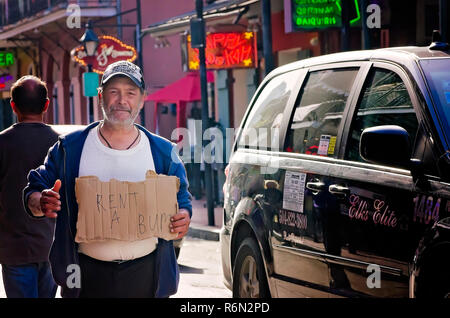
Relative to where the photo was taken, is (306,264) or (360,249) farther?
(306,264)

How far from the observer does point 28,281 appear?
6277 mm

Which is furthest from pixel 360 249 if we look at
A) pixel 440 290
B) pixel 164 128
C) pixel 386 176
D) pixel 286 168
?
pixel 164 128

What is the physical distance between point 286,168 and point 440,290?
2.03 metres

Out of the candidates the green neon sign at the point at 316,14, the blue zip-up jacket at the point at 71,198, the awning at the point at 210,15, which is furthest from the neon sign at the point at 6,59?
the blue zip-up jacket at the point at 71,198

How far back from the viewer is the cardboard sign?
15.2 feet

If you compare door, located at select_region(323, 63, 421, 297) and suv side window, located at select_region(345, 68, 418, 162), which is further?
suv side window, located at select_region(345, 68, 418, 162)

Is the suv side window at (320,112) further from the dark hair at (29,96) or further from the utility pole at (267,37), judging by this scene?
the utility pole at (267,37)

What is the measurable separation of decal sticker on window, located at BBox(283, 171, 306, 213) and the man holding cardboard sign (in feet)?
4.77

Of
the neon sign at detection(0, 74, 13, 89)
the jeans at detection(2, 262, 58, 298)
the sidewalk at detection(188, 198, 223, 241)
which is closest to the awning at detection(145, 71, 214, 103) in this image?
the sidewalk at detection(188, 198, 223, 241)

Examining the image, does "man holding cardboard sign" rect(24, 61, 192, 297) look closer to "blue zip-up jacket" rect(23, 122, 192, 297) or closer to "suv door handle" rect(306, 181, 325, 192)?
"blue zip-up jacket" rect(23, 122, 192, 297)

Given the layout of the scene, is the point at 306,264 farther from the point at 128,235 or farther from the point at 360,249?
the point at 128,235

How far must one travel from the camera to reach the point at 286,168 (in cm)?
664

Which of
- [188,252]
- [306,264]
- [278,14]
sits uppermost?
[278,14]

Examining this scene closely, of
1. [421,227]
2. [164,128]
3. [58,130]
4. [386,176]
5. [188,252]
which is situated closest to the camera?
[421,227]
